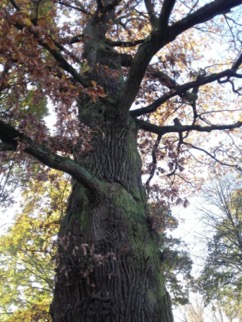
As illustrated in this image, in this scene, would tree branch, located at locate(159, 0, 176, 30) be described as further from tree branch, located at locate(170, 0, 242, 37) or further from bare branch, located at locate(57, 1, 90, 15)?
bare branch, located at locate(57, 1, 90, 15)

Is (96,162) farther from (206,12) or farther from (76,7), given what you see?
(76,7)

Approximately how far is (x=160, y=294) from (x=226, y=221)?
1683cm

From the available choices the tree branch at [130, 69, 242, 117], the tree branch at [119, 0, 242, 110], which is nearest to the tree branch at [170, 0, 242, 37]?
the tree branch at [119, 0, 242, 110]

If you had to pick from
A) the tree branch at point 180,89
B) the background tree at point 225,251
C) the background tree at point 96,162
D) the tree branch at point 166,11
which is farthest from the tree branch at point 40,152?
the background tree at point 225,251

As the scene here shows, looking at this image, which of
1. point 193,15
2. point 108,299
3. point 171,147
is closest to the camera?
point 108,299

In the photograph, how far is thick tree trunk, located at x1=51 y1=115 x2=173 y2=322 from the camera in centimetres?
287

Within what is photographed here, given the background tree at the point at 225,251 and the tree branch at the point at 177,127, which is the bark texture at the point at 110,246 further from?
the background tree at the point at 225,251

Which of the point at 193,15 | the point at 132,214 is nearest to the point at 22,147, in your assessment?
the point at 132,214

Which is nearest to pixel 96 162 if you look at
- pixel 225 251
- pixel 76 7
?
pixel 76 7

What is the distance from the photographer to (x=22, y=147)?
2863mm

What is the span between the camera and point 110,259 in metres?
3.12

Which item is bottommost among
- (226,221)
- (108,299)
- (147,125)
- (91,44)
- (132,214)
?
(108,299)

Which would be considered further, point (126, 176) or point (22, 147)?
point (126, 176)

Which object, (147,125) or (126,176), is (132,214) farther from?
(147,125)
